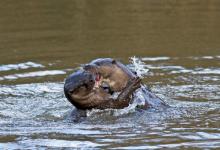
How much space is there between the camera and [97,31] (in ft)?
48.9

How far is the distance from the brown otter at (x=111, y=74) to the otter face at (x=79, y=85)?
0.18 metres

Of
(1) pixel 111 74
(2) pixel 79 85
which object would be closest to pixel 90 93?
(2) pixel 79 85

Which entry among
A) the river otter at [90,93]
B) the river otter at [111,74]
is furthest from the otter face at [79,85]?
the river otter at [111,74]

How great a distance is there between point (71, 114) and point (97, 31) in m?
6.82

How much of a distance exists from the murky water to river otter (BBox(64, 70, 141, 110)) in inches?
4.7

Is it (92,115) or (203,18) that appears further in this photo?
(203,18)

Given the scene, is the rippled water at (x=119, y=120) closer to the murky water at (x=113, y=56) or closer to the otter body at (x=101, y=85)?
the murky water at (x=113, y=56)

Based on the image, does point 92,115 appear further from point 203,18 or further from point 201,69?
point 203,18

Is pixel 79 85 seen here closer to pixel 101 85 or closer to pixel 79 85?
pixel 79 85

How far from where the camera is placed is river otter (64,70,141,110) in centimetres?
773

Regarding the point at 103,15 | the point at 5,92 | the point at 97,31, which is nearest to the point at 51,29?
the point at 97,31

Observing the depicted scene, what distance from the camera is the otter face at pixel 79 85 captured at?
771cm

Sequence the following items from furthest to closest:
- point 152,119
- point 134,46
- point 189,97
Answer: point 134,46, point 189,97, point 152,119

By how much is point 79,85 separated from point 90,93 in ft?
0.59
